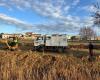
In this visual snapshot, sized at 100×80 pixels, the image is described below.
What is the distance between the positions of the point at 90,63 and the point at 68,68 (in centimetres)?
101

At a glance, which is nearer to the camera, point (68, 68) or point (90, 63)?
point (68, 68)

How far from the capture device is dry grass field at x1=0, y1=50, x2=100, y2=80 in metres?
8.40

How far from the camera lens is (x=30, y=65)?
9297mm

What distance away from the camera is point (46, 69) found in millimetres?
8992

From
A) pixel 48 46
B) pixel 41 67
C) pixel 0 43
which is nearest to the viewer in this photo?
pixel 41 67

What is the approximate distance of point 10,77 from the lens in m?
8.84

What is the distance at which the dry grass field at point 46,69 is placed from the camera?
27.6ft

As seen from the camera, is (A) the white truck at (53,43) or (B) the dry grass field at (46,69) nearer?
(B) the dry grass field at (46,69)

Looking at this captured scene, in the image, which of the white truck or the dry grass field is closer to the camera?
the dry grass field

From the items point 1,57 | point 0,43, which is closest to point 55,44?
point 0,43

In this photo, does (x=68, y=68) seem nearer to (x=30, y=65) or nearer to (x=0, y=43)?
(x=30, y=65)

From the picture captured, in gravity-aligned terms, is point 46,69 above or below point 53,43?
below

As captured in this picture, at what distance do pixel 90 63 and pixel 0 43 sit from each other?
154 ft

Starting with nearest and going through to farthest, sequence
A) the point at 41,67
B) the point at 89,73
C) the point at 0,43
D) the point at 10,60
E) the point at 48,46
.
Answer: the point at 89,73, the point at 41,67, the point at 10,60, the point at 48,46, the point at 0,43
